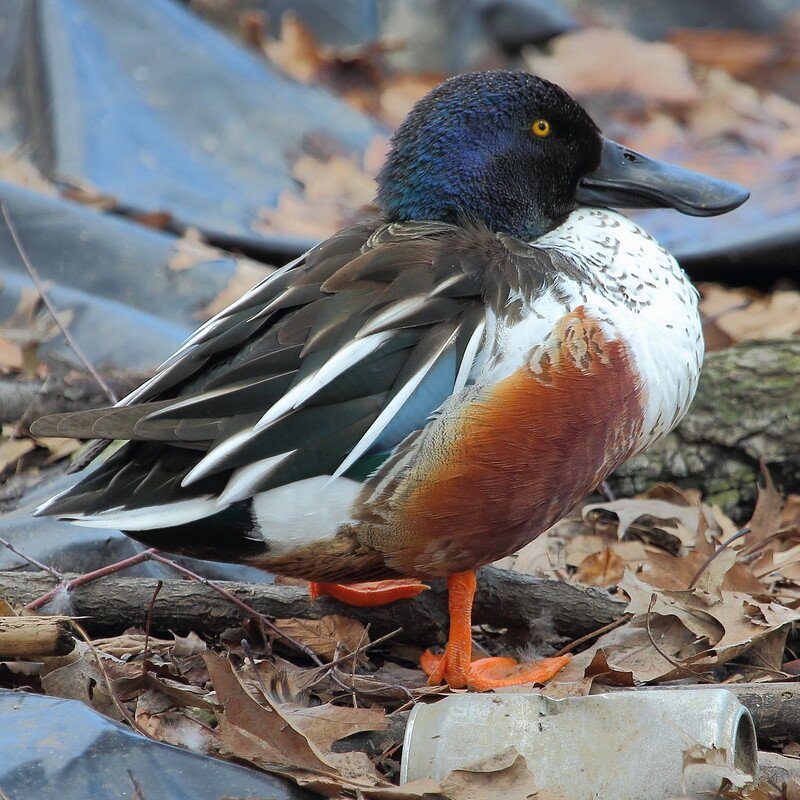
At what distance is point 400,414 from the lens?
2.19m

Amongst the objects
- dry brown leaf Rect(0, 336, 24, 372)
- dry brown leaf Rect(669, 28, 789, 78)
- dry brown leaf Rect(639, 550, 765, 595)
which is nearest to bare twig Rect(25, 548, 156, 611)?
dry brown leaf Rect(639, 550, 765, 595)

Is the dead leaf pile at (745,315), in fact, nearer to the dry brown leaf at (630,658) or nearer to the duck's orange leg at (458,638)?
the dry brown leaf at (630,658)

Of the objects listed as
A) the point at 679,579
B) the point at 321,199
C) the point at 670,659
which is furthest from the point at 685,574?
the point at 321,199

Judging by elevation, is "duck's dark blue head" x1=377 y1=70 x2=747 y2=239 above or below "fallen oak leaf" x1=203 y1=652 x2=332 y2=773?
above

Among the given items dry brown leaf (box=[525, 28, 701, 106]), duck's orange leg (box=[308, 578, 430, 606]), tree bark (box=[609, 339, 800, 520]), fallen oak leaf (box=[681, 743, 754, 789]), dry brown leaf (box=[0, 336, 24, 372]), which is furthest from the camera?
dry brown leaf (box=[525, 28, 701, 106])

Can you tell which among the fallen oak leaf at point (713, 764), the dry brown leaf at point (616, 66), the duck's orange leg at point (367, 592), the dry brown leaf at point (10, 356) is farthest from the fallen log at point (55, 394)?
the dry brown leaf at point (616, 66)

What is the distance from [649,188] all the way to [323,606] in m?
1.25

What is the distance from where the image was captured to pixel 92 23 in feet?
16.0

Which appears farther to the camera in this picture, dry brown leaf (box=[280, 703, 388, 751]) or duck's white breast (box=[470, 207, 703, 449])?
duck's white breast (box=[470, 207, 703, 449])

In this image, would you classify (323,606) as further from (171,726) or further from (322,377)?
(322,377)

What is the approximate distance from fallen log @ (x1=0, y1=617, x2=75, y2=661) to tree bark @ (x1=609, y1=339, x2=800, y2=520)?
71.8 inches

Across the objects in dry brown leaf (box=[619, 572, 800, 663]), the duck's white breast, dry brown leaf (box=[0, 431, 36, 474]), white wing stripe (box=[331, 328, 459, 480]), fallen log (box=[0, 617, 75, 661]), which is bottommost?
dry brown leaf (box=[0, 431, 36, 474])

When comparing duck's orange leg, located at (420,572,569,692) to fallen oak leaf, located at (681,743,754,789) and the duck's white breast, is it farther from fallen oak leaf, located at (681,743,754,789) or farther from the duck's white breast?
fallen oak leaf, located at (681,743,754,789)

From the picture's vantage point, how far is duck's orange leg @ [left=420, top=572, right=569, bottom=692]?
2438 millimetres
